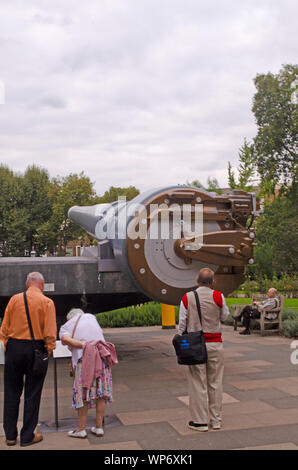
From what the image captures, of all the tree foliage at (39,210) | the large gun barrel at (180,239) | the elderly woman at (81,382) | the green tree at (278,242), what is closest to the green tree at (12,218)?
the tree foliage at (39,210)

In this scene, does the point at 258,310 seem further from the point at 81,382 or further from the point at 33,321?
the point at 33,321

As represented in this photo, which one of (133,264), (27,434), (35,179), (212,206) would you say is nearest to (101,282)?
(133,264)

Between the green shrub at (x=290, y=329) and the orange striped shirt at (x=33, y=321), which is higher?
the orange striped shirt at (x=33, y=321)

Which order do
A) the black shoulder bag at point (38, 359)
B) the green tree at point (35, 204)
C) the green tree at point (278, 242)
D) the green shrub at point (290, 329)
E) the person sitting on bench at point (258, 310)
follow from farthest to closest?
the green tree at point (35, 204), the green tree at point (278, 242), the person sitting on bench at point (258, 310), the green shrub at point (290, 329), the black shoulder bag at point (38, 359)

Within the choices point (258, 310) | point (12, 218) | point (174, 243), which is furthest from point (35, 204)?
point (174, 243)

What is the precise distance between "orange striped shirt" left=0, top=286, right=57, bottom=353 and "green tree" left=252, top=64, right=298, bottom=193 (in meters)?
26.6

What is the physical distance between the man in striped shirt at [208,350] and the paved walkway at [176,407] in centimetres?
24

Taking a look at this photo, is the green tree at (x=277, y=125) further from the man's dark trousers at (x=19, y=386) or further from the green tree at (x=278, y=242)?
the man's dark trousers at (x=19, y=386)

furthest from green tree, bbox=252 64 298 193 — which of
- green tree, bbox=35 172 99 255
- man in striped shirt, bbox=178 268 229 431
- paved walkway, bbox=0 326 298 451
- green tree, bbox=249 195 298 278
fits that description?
A: man in striped shirt, bbox=178 268 229 431

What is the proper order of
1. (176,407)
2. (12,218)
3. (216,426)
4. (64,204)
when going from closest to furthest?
(216,426)
(176,407)
(64,204)
(12,218)

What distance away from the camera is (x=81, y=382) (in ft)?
16.8

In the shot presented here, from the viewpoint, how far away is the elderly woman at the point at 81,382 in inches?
200

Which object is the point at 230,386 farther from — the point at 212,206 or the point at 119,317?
the point at 119,317

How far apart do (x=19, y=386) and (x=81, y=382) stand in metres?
0.58
